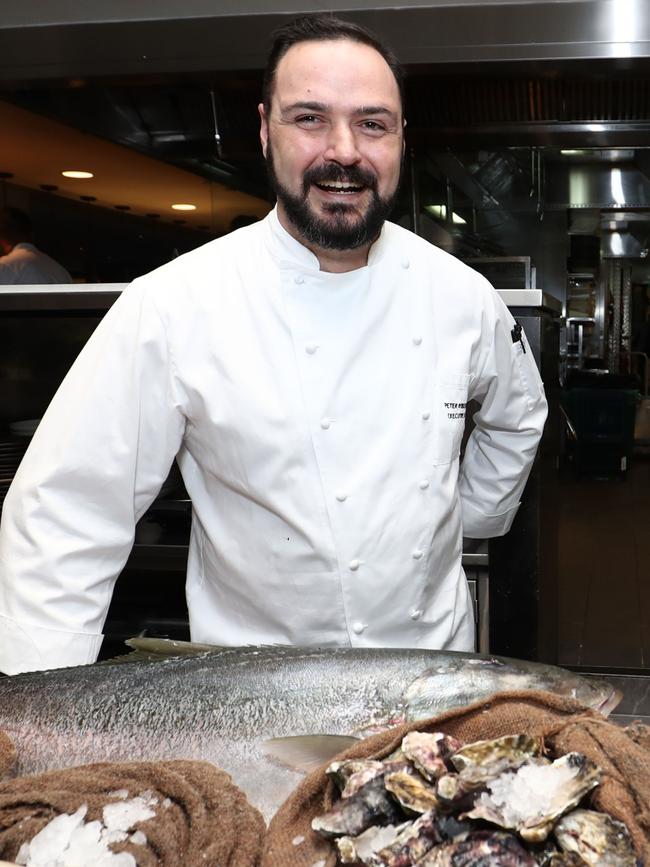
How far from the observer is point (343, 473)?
1358mm

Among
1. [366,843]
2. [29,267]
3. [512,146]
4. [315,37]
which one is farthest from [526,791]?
[29,267]

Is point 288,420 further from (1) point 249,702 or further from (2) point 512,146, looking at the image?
(2) point 512,146

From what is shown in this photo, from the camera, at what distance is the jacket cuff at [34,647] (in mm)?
1193

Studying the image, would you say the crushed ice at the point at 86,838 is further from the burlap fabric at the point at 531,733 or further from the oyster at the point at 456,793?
the oyster at the point at 456,793

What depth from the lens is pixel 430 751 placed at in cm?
70

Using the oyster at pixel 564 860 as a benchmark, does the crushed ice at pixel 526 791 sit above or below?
above

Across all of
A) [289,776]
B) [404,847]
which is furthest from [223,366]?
[404,847]

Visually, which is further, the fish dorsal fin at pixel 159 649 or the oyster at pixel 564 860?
the fish dorsal fin at pixel 159 649

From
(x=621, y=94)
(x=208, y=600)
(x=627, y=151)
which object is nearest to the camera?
(x=208, y=600)

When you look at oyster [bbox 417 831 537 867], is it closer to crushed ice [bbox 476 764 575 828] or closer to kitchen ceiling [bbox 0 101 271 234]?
crushed ice [bbox 476 764 575 828]

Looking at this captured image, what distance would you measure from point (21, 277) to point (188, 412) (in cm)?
379

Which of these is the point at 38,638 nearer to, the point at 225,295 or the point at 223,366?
Result: the point at 223,366

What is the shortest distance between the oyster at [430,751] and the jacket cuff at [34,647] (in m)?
0.62

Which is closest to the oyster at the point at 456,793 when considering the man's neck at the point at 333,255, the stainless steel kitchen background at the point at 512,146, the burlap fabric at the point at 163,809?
the burlap fabric at the point at 163,809
